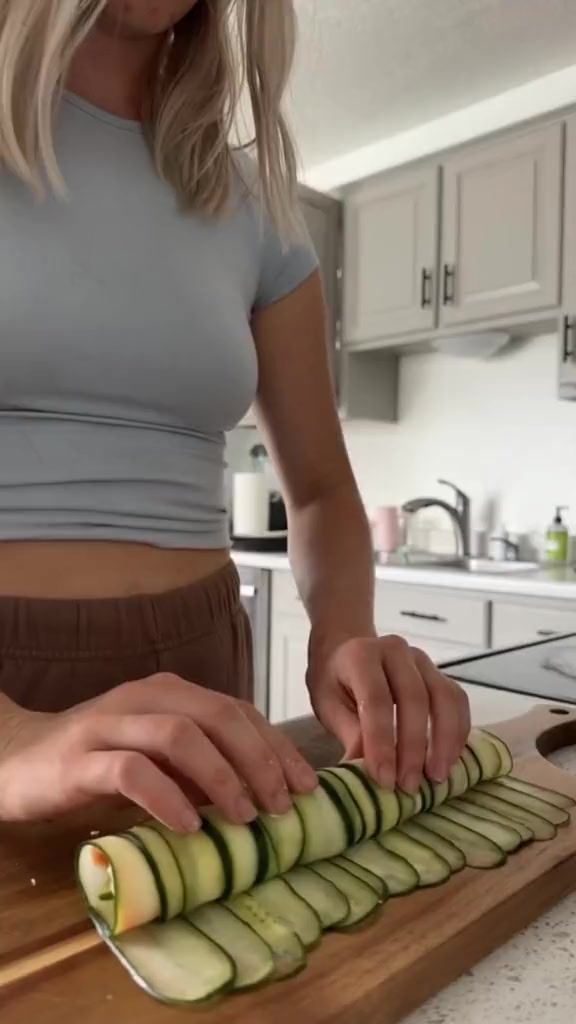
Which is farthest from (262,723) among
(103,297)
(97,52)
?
(97,52)

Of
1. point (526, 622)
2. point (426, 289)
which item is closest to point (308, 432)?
point (526, 622)

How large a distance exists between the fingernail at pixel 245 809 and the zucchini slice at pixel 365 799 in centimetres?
9

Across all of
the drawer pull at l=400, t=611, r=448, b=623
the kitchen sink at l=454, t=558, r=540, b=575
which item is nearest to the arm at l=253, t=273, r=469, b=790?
the drawer pull at l=400, t=611, r=448, b=623

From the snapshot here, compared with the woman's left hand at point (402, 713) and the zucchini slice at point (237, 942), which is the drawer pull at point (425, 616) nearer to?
the woman's left hand at point (402, 713)

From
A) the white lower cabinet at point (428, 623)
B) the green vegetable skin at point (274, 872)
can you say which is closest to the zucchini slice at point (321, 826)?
the green vegetable skin at point (274, 872)

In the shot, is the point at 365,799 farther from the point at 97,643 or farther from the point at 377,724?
the point at 97,643

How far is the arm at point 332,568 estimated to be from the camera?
1.87ft

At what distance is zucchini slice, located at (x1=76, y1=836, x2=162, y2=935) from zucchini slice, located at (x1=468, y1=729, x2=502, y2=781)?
0.87 feet

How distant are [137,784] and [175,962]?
8 cm

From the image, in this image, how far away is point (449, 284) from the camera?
2.65m

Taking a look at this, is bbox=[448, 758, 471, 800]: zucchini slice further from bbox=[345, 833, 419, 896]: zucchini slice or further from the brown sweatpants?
the brown sweatpants

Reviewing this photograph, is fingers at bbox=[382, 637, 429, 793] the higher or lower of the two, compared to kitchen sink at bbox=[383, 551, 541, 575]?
higher

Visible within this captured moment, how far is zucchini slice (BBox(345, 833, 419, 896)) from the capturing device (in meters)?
0.48

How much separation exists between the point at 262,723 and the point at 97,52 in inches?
22.8
